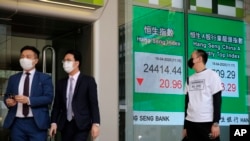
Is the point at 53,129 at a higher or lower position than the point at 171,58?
lower

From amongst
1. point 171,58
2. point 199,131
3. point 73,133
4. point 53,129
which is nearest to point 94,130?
point 73,133

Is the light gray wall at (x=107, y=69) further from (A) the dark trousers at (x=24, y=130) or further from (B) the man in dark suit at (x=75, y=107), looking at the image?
(A) the dark trousers at (x=24, y=130)

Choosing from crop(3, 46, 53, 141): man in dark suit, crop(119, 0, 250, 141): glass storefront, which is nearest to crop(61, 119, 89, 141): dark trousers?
crop(3, 46, 53, 141): man in dark suit

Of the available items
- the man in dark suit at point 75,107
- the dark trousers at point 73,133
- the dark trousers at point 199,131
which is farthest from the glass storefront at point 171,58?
the dark trousers at point 73,133

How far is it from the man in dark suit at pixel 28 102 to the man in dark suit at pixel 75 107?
0.14 metres

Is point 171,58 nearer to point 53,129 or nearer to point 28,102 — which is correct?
point 53,129

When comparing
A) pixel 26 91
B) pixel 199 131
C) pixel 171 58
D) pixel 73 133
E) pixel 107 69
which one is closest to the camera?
pixel 73 133

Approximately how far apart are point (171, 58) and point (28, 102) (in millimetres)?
3369

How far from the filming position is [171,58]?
315 inches

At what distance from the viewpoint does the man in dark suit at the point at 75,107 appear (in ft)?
17.4

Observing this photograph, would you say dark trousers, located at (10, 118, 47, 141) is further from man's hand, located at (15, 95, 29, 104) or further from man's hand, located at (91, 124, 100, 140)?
man's hand, located at (91, 124, 100, 140)

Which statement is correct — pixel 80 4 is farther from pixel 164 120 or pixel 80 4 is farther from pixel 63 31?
pixel 164 120

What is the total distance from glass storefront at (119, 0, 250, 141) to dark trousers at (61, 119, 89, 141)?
2060mm

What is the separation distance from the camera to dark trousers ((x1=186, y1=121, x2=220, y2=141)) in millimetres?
6027
